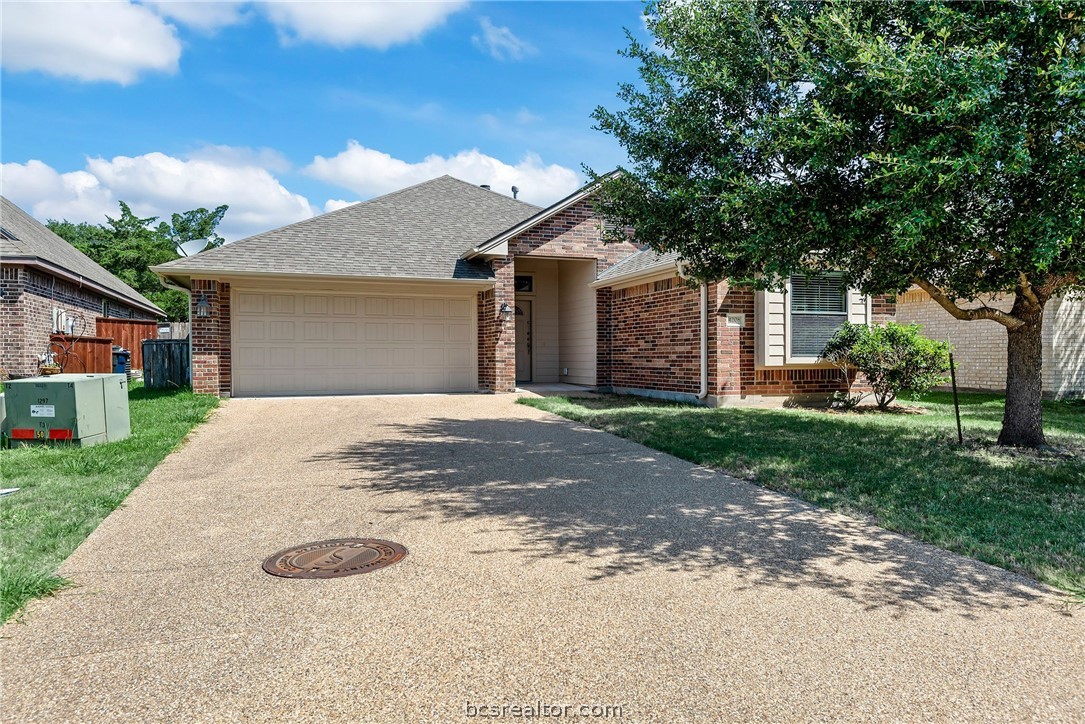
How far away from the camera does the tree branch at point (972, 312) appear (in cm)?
748

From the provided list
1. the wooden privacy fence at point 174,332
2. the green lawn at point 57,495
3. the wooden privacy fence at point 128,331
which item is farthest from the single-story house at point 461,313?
the wooden privacy fence at point 174,332

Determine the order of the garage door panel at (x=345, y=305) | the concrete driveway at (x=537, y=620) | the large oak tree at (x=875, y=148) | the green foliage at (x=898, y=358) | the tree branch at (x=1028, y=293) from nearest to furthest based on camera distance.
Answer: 1. the concrete driveway at (x=537, y=620)
2. the large oak tree at (x=875, y=148)
3. the tree branch at (x=1028, y=293)
4. the green foliage at (x=898, y=358)
5. the garage door panel at (x=345, y=305)

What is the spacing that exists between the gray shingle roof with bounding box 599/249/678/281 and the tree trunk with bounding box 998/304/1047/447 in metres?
5.91

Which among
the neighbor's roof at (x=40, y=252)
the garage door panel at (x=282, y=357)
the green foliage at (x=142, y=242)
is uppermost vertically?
the green foliage at (x=142, y=242)

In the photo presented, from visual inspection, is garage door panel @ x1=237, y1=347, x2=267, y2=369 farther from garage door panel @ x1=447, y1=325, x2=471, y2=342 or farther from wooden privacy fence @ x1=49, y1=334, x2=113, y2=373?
wooden privacy fence @ x1=49, y1=334, x2=113, y2=373

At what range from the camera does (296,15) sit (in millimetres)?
8719

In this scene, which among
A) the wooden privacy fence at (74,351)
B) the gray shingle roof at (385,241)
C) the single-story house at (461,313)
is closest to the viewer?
the single-story house at (461,313)

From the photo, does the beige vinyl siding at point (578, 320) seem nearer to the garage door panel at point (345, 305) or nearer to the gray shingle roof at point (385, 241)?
the gray shingle roof at point (385, 241)

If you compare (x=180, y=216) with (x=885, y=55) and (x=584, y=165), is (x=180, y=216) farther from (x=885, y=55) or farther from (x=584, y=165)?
(x=885, y=55)

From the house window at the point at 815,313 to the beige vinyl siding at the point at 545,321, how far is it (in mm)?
6736

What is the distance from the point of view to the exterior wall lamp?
501 inches

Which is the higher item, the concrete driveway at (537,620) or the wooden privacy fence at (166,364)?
the wooden privacy fence at (166,364)

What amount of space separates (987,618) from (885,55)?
4.27 m

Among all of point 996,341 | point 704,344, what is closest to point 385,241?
point 704,344
